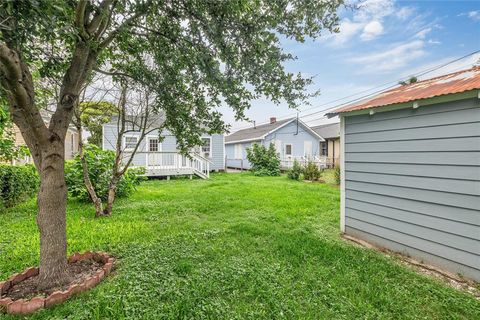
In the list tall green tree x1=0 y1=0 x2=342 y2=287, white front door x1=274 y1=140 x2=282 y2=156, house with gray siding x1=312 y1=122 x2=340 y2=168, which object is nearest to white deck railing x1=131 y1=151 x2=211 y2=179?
tall green tree x1=0 y1=0 x2=342 y2=287

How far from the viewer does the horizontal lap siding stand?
2.77 m

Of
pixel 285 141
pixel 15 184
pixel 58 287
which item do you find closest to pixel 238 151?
pixel 285 141

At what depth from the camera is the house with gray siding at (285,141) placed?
62.1ft

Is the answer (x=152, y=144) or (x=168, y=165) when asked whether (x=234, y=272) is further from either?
(x=152, y=144)

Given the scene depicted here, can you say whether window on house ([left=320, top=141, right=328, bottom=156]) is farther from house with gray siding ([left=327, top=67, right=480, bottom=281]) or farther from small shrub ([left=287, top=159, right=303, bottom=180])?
house with gray siding ([left=327, top=67, right=480, bottom=281])

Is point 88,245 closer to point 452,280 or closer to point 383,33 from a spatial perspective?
point 452,280

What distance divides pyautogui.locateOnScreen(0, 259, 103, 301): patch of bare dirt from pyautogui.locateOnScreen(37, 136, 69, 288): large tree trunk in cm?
7

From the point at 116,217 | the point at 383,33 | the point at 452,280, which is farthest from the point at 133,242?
the point at 383,33

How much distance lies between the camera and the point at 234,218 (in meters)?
5.31

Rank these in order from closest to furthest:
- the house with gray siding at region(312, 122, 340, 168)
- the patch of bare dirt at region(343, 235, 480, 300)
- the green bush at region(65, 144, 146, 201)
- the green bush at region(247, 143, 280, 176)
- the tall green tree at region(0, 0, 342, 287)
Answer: the tall green tree at region(0, 0, 342, 287)
the patch of bare dirt at region(343, 235, 480, 300)
the green bush at region(65, 144, 146, 201)
the green bush at region(247, 143, 280, 176)
the house with gray siding at region(312, 122, 340, 168)

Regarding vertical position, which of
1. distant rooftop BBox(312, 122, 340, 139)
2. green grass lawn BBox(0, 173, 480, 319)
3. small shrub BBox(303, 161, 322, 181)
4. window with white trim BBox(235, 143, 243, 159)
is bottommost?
green grass lawn BBox(0, 173, 480, 319)

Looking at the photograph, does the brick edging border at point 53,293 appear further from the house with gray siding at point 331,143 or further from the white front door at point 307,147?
the house with gray siding at point 331,143

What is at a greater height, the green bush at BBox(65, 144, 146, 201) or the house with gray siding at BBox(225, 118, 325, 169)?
the house with gray siding at BBox(225, 118, 325, 169)

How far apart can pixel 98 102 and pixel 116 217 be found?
115 inches
